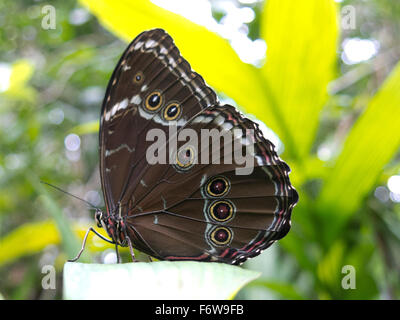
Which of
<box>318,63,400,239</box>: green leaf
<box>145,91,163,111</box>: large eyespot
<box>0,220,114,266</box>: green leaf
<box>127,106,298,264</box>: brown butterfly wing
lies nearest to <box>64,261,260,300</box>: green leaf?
<box>127,106,298,264</box>: brown butterfly wing

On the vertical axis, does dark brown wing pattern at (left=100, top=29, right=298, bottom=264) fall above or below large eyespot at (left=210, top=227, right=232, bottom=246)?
above

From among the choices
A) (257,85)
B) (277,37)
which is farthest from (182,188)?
(277,37)

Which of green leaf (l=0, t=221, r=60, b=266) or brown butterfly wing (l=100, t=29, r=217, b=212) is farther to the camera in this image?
green leaf (l=0, t=221, r=60, b=266)

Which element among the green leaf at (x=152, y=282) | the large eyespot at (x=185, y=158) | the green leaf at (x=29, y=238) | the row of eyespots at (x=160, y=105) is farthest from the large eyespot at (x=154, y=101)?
the green leaf at (x=29, y=238)

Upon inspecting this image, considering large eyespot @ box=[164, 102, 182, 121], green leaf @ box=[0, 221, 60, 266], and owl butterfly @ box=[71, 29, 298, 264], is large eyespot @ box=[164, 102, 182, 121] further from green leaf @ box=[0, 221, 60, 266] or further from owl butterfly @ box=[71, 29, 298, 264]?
green leaf @ box=[0, 221, 60, 266]

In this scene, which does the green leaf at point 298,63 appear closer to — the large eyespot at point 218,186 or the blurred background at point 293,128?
the blurred background at point 293,128

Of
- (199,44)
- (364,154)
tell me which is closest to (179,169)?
(199,44)

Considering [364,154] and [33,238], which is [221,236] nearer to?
[364,154]

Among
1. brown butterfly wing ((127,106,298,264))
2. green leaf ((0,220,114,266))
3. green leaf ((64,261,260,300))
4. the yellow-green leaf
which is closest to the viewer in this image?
green leaf ((64,261,260,300))
